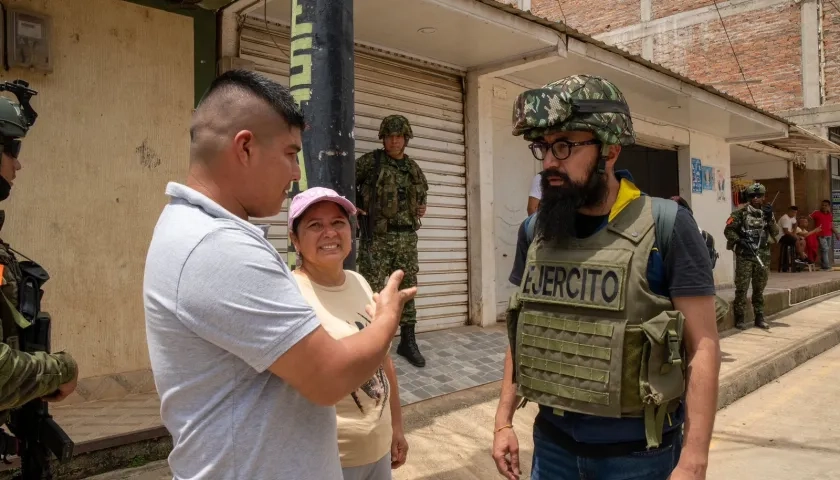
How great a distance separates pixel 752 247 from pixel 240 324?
28.5 feet

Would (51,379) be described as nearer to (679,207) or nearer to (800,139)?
(679,207)

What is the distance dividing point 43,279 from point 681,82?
8124 millimetres

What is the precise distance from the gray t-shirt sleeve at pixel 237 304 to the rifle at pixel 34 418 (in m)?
1.56

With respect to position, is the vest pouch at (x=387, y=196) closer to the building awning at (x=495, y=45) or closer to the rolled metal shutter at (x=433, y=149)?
the rolled metal shutter at (x=433, y=149)

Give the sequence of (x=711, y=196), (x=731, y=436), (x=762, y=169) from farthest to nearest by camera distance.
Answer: (x=762, y=169)
(x=711, y=196)
(x=731, y=436)

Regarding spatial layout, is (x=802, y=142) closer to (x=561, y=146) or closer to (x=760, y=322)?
(x=760, y=322)

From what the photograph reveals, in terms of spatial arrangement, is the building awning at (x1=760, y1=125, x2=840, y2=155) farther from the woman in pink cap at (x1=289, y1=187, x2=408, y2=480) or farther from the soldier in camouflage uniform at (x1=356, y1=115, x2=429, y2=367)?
the woman in pink cap at (x1=289, y1=187, x2=408, y2=480)

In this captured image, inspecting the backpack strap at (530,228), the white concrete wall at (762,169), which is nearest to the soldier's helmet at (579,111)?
the backpack strap at (530,228)

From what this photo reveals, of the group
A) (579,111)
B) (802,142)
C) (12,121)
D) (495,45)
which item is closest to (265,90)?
(579,111)

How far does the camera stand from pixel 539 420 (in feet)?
6.64

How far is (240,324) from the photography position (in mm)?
1074

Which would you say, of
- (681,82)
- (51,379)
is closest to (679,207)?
(51,379)

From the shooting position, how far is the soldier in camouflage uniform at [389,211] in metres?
5.10

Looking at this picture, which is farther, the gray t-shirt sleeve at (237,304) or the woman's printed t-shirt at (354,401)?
the woman's printed t-shirt at (354,401)
